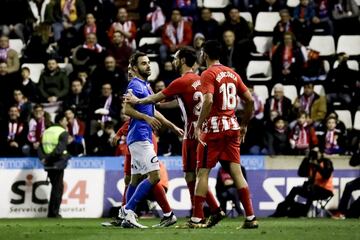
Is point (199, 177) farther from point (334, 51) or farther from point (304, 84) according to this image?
point (334, 51)

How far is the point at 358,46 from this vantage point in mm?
26297

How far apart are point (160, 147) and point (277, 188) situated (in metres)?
Result: 2.78

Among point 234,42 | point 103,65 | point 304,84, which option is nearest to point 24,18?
point 103,65

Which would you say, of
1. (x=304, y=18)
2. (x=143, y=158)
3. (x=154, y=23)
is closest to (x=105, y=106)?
(x=154, y=23)

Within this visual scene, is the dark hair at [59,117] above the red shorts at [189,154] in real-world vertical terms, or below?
above

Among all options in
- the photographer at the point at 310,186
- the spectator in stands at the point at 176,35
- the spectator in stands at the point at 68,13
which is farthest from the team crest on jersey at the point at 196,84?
the spectator in stands at the point at 68,13

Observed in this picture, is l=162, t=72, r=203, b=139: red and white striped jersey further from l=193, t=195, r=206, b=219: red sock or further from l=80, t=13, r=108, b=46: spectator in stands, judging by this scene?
l=80, t=13, r=108, b=46: spectator in stands

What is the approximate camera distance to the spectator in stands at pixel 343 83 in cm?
2469

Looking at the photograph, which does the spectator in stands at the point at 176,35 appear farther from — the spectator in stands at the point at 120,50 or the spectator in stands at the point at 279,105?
the spectator in stands at the point at 279,105

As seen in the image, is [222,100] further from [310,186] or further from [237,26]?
[237,26]

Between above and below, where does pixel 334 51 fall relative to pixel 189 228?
above

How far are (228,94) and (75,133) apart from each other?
9.81 metres

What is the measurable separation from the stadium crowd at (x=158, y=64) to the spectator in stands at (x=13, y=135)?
22mm

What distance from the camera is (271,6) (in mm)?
26703
